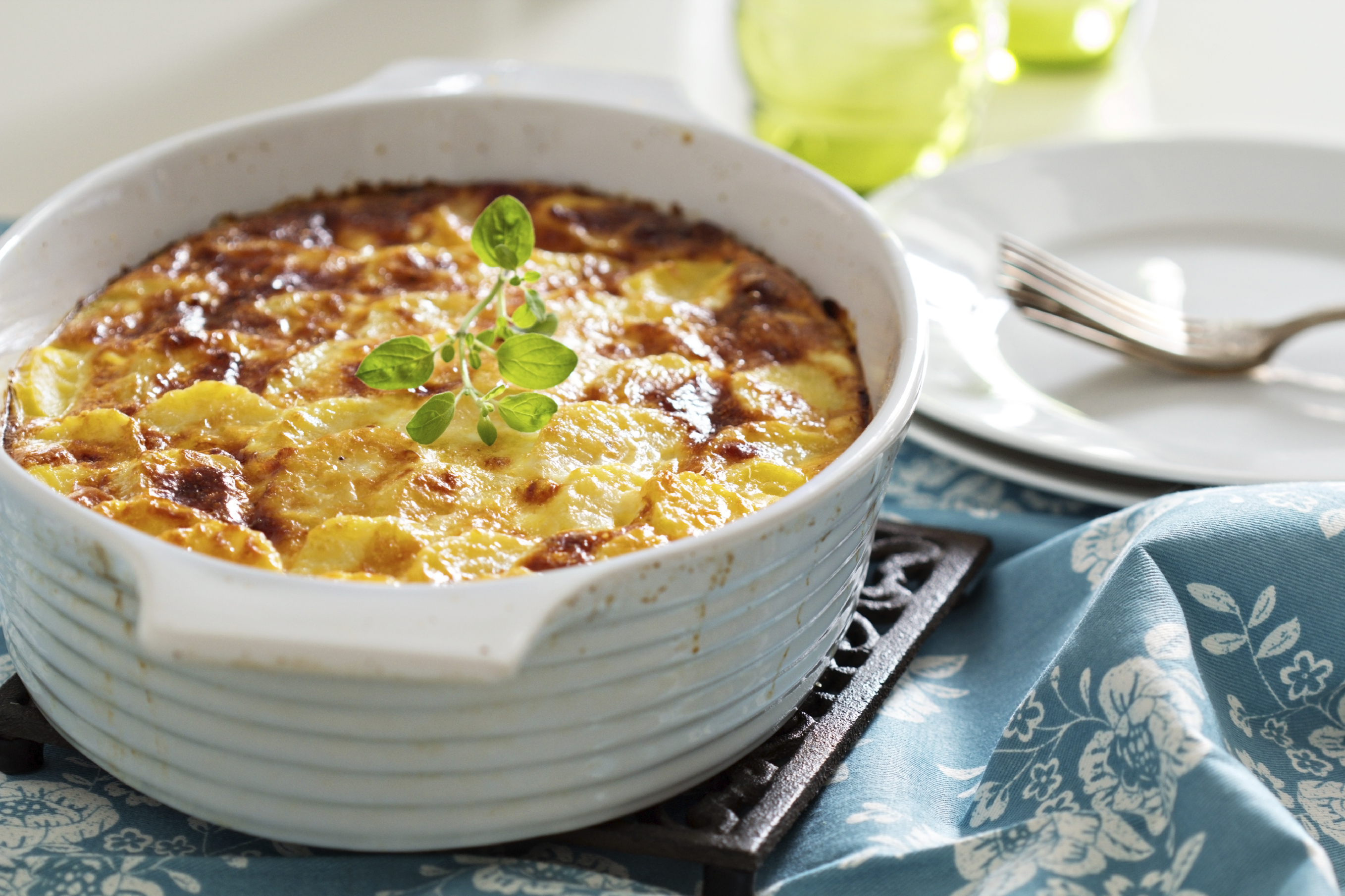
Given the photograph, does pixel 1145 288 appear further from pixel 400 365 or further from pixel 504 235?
pixel 400 365

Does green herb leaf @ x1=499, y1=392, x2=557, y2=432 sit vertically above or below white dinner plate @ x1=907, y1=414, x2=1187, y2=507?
above

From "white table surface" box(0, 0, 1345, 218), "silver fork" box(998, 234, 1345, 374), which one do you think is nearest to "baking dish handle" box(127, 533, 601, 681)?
"silver fork" box(998, 234, 1345, 374)

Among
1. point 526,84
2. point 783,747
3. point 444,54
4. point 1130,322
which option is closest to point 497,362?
point 783,747

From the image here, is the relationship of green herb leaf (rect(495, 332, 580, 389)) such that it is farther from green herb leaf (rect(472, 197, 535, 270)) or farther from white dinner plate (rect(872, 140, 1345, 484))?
white dinner plate (rect(872, 140, 1345, 484))

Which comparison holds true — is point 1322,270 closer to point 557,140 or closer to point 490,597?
point 557,140

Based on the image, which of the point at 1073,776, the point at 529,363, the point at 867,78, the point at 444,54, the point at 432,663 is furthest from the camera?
the point at 444,54
